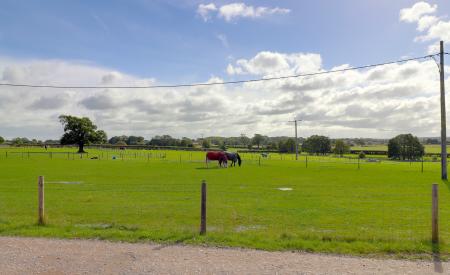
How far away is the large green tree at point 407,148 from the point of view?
12444cm

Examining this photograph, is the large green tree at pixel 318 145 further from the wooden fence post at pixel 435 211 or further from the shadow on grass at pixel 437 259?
the shadow on grass at pixel 437 259

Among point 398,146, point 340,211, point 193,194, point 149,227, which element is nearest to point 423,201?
point 340,211

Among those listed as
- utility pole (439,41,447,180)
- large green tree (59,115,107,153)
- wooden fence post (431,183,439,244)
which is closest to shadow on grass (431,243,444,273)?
wooden fence post (431,183,439,244)

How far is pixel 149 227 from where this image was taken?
10039mm

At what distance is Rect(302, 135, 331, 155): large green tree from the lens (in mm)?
163625

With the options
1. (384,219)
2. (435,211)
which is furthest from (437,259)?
(384,219)

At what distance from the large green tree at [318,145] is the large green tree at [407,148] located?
37.8 meters

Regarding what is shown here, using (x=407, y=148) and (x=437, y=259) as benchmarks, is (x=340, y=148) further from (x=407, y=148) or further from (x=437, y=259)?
(x=437, y=259)

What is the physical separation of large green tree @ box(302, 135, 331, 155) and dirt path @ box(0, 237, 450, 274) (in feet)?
530

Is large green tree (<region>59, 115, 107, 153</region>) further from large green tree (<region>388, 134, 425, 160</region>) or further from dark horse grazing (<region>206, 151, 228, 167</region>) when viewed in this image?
large green tree (<region>388, 134, 425, 160</region>)

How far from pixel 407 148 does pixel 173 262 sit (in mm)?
133480

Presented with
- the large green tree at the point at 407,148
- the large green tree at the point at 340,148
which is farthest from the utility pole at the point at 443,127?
the large green tree at the point at 340,148

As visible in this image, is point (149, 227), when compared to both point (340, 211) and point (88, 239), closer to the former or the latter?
point (88, 239)

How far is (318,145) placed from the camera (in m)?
164
